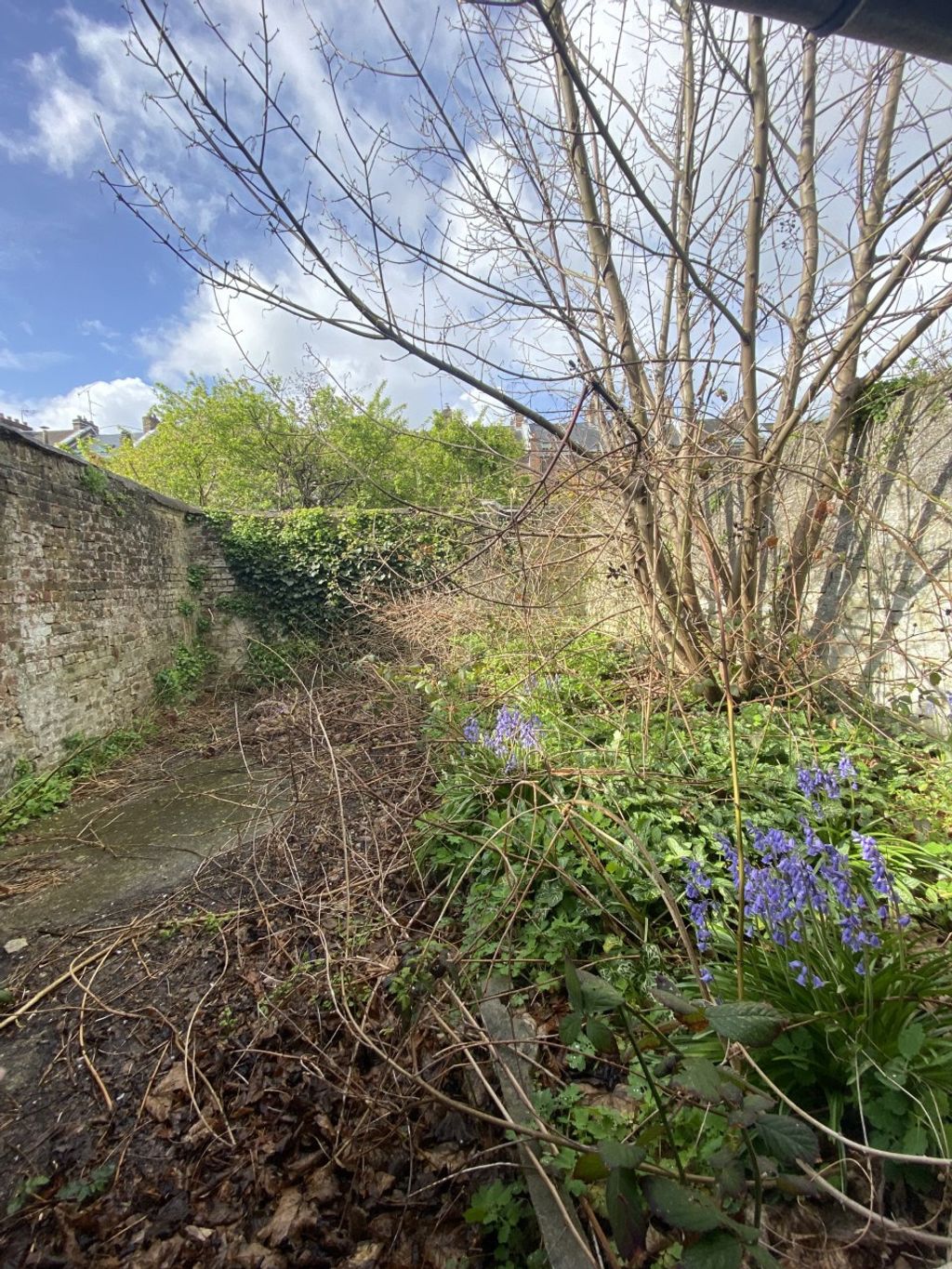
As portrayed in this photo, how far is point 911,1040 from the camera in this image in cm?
129

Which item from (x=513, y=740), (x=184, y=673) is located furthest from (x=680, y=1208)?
(x=184, y=673)

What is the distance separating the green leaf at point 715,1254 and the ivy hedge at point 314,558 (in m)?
8.62

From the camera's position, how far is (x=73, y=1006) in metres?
2.51

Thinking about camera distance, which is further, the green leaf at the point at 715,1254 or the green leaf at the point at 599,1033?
the green leaf at the point at 599,1033

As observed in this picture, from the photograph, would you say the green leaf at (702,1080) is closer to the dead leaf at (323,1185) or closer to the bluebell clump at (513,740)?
the dead leaf at (323,1185)

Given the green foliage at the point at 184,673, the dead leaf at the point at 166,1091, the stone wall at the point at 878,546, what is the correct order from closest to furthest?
the dead leaf at the point at 166,1091 < the stone wall at the point at 878,546 < the green foliage at the point at 184,673

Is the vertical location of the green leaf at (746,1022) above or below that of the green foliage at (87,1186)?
above

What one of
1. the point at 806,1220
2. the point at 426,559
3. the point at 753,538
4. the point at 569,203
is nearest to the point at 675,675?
the point at 753,538

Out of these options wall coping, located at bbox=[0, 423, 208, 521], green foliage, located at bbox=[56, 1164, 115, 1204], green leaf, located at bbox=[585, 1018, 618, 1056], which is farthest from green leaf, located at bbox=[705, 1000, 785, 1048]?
wall coping, located at bbox=[0, 423, 208, 521]

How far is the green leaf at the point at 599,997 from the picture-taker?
1099mm

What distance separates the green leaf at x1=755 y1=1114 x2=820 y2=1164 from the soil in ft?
3.15

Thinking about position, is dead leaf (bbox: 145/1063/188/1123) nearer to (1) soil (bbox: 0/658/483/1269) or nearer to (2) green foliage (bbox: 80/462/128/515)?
(1) soil (bbox: 0/658/483/1269)

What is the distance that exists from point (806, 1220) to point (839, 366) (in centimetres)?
429

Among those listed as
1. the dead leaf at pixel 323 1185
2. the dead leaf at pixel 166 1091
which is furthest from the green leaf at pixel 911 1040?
the dead leaf at pixel 166 1091
